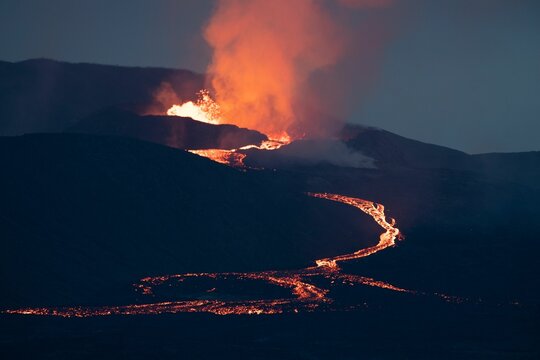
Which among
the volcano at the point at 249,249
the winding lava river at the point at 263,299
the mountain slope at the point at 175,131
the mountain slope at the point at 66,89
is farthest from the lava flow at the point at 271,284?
the mountain slope at the point at 66,89

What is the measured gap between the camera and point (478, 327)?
8062 centimetres

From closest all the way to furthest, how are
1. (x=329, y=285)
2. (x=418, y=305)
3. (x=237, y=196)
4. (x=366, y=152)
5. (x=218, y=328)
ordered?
(x=218, y=328), (x=418, y=305), (x=329, y=285), (x=237, y=196), (x=366, y=152)

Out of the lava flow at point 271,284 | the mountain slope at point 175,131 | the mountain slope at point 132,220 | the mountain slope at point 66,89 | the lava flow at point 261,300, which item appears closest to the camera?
the lava flow at point 261,300

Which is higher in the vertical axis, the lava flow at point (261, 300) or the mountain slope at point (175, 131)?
the mountain slope at point (175, 131)

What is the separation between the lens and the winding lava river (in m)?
83.5

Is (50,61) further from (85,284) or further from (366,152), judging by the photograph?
(85,284)

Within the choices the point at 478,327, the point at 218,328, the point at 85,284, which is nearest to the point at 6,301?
the point at 85,284

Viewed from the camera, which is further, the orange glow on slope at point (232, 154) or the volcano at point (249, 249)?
the orange glow on slope at point (232, 154)

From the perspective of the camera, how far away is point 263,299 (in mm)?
88312

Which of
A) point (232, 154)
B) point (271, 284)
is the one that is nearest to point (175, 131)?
point (232, 154)

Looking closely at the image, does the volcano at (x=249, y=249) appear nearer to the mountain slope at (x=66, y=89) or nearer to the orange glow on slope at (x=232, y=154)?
the orange glow on slope at (x=232, y=154)

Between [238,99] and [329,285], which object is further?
[238,99]

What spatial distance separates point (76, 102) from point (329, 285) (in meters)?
75.0

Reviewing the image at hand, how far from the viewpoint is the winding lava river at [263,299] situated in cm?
8350
